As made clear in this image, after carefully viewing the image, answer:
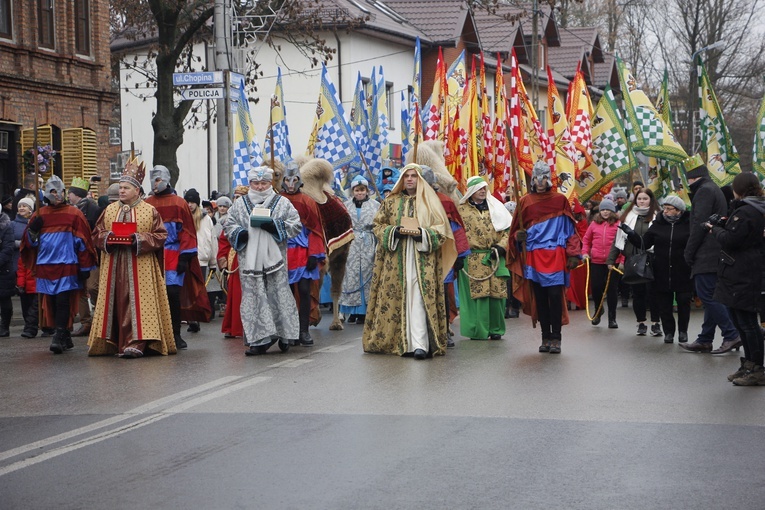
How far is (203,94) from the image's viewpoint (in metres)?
19.4

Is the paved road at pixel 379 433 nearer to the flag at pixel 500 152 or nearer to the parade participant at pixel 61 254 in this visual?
the parade participant at pixel 61 254

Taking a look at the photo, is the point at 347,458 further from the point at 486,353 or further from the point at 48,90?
the point at 48,90

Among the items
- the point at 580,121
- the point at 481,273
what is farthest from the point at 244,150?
the point at 580,121

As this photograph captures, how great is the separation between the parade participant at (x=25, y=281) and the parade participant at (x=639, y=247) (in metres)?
7.15

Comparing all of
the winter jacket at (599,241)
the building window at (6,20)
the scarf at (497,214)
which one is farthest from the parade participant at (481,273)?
the building window at (6,20)

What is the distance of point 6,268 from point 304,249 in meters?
4.50

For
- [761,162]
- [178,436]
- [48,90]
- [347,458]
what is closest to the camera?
[347,458]

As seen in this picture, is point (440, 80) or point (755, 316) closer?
point (755, 316)

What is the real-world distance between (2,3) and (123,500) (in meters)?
20.2

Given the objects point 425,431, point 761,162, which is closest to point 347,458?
point 425,431

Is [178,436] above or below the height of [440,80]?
below

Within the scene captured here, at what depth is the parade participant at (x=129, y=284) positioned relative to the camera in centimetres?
1240

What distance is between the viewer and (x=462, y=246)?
1292 centimetres

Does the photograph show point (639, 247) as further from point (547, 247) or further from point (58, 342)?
point (58, 342)
